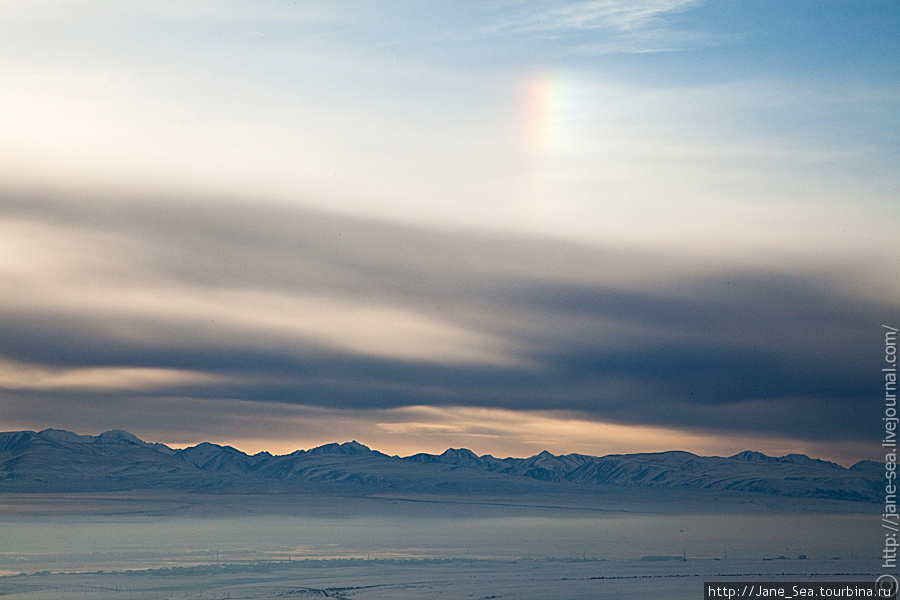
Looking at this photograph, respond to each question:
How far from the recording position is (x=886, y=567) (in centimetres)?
11294

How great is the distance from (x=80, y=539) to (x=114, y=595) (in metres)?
80.0

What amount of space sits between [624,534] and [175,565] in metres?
105

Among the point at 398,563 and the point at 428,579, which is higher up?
the point at 428,579

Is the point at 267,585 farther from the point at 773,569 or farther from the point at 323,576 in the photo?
the point at 773,569

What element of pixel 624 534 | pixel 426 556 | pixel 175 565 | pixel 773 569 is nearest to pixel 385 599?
pixel 175 565

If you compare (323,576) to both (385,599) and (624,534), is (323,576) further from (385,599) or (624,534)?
(624,534)

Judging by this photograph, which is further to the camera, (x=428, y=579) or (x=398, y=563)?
(x=398, y=563)

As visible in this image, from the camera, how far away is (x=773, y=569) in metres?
110

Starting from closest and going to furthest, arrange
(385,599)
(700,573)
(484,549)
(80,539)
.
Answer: (385,599) → (700,573) → (484,549) → (80,539)

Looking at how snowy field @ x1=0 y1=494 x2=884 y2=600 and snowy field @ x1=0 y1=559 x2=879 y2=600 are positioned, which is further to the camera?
snowy field @ x1=0 y1=494 x2=884 y2=600

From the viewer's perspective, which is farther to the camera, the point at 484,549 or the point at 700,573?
the point at 484,549

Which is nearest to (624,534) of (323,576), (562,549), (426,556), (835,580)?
(562,549)

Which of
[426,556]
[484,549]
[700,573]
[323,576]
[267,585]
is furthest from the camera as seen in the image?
[484,549]

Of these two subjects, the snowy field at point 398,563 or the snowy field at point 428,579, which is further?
the snowy field at point 398,563
